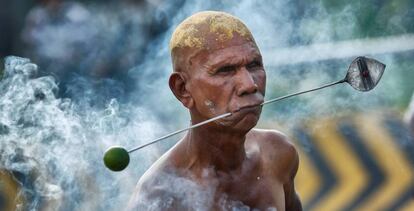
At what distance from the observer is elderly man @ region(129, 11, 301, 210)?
163 inches

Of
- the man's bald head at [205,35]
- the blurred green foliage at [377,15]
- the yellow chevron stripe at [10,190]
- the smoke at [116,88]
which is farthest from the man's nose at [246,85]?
the blurred green foliage at [377,15]

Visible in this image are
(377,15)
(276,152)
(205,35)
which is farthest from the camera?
(377,15)

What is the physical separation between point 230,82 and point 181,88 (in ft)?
0.94

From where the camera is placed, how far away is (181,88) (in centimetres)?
432

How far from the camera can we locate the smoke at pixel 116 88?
218 inches

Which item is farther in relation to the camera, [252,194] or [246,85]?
[252,194]

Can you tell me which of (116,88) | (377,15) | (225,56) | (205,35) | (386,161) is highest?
(377,15)

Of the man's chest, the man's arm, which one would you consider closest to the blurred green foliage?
the man's arm

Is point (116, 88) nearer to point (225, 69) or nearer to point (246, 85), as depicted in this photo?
point (225, 69)

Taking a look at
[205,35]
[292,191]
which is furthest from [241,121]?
[292,191]

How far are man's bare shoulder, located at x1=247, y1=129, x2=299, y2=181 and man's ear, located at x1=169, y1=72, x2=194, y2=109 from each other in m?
0.51

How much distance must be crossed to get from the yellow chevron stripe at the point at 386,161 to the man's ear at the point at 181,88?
10.2ft

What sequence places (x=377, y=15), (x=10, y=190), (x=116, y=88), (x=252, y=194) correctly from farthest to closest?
(x=377, y=15) < (x=10, y=190) < (x=116, y=88) < (x=252, y=194)

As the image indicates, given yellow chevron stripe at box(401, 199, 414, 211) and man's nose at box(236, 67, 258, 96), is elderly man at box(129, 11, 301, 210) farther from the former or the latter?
yellow chevron stripe at box(401, 199, 414, 211)
